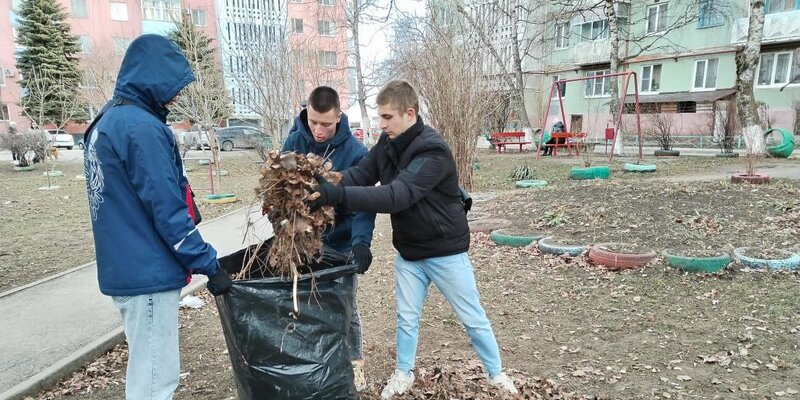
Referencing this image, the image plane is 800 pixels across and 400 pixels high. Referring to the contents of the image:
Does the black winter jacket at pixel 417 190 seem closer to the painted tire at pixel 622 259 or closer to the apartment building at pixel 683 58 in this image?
the painted tire at pixel 622 259

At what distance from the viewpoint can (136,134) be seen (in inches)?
65.9

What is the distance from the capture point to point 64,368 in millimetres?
2900

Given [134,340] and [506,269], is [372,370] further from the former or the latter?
[506,269]

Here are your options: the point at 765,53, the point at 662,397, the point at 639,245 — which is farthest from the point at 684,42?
the point at 662,397

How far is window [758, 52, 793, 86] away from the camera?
2025 cm

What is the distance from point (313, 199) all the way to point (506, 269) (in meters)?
3.23

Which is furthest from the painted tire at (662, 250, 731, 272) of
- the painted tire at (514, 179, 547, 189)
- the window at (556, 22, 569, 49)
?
the window at (556, 22, 569, 49)

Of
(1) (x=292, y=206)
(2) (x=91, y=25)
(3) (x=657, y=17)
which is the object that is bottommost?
(1) (x=292, y=206)

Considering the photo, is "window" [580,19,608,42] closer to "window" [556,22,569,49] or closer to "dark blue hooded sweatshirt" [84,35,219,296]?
"window" [556,22,569,49]

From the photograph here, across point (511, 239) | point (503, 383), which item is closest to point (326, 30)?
point (511, 239)

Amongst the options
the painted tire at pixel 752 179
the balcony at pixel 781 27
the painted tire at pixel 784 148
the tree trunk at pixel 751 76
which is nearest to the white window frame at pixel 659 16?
the balcony at pixel 781 27

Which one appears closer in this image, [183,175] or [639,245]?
[183,175]

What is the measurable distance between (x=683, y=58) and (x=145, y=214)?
27.1 metres

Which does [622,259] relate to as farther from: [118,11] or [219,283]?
[118,11]
